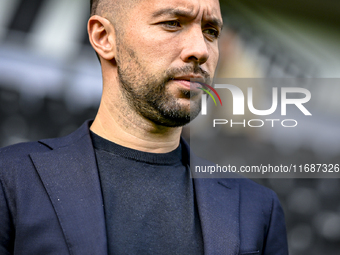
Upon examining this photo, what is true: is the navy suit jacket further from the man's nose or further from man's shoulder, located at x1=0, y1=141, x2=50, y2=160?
the man's nose

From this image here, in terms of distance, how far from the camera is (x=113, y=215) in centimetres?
133

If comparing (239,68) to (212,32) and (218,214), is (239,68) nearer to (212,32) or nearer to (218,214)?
(212,32)

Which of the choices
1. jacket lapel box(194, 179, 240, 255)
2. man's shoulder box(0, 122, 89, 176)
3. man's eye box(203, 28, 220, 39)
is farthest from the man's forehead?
jacket lapel box(194, 179, 240, 255)

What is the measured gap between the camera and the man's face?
A: 143 cm

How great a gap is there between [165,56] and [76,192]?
676 millimetres

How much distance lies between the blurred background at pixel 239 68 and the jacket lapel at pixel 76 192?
122 cm

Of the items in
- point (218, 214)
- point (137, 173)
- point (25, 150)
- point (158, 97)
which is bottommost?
point (218, 214)

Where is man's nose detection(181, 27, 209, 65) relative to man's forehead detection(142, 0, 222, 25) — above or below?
below

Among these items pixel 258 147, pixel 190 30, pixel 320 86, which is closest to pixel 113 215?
pixel 190 30

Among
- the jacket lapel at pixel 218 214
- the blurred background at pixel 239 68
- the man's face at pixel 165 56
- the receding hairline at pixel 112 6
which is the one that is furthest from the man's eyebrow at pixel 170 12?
the blurred background at pixel 239 68

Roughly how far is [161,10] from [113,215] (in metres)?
0.89

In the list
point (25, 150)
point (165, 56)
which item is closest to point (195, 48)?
point (165, 56)

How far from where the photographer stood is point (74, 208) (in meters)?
1.25

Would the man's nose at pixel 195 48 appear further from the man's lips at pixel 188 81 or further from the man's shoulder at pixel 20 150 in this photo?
the man's shoulder at pixel 20 150
